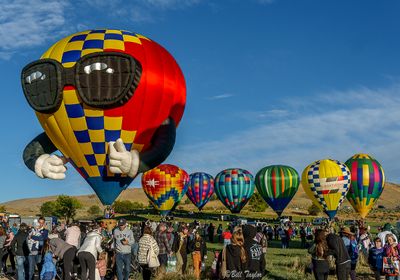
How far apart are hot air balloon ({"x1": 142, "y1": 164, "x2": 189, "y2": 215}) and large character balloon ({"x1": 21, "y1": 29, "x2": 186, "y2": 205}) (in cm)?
2249

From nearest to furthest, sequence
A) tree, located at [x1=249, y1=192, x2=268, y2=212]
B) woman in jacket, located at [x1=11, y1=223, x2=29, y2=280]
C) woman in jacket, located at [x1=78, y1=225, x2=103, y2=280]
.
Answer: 1. woman in jacket, located at [x1=78, y1=225, x2=103, y2=280]
2. woman in jacket, located at [x1=11, y1=223, x2=29, y2=280]
3. tree, located at [x1=249, y1=192, x2=268, y2=212]

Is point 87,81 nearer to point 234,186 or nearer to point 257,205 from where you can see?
point 234,186

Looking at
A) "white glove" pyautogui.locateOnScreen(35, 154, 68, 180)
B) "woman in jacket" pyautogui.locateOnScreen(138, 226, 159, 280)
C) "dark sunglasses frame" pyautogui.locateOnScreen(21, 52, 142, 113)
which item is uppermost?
"dark sunglasses frame" pyautogui.locateOnScreen(21, 52, 142, 113)

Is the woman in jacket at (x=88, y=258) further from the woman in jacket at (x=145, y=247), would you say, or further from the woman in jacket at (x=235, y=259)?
the woman in jacket at (x=235, y=259)

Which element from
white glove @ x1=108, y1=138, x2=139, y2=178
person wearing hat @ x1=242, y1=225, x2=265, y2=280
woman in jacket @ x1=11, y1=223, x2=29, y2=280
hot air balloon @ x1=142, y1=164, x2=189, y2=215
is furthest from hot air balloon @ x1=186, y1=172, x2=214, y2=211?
person wearing hat @ x1=242, y1=225, x2=265, y2=280

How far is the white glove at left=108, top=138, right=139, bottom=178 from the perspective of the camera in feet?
52.7

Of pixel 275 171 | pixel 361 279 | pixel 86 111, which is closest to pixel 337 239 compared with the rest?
pixel 361 279

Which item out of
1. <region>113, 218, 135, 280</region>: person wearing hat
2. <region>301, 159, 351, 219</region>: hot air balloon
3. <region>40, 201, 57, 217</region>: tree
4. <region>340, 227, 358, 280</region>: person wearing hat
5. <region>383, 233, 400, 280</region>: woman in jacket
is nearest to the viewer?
<region>383, 233, 400, 280</region>: woman in jacket

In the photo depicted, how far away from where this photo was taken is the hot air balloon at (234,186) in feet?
157

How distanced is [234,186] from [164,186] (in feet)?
31.7

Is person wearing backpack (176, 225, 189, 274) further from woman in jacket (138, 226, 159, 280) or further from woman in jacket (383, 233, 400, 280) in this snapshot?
woman in jacket (383, 233, 400, 280)

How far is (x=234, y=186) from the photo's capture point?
157ft

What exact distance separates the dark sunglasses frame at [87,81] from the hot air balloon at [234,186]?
32.3 meters

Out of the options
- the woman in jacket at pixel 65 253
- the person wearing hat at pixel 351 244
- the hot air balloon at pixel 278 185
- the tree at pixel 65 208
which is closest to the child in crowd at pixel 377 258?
the person wearing hat at pixel 351 244
